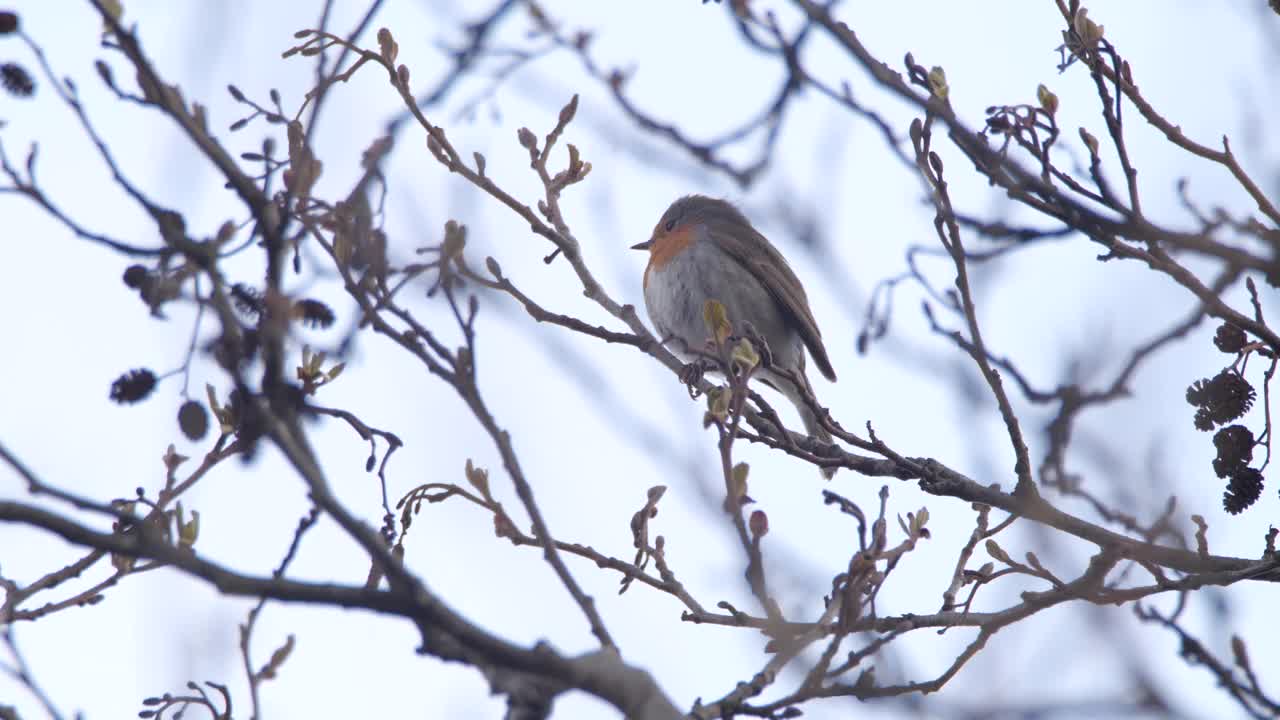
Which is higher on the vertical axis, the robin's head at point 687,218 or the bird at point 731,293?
the robin's head at point 687,218

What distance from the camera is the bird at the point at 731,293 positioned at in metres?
6.09

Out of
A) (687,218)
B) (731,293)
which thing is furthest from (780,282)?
(687,218)

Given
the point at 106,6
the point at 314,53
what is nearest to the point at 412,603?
the point at 106,6

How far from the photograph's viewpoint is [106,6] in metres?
1.91

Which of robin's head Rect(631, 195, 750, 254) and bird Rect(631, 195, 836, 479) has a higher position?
robin's head Rect(631, 195, 750, 254)

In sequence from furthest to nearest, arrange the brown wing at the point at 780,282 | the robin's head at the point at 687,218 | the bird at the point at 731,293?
the robin's head at the point at 687,218, the brown wing at the point at 780,282, the bird at the point at 731,293

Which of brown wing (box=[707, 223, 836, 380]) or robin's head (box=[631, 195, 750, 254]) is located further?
robin's head (box=[631, 195, 750, 254])

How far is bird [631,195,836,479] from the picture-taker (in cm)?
609

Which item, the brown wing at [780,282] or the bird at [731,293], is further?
the brown wing at [780,282]

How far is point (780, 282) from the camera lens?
6.43m

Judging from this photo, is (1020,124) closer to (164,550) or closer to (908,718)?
(908,718)

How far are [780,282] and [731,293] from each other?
0.32 metres

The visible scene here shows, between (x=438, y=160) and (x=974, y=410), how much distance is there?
62.3 inches

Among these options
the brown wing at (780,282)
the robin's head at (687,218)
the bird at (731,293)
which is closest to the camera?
the bird at (731,293)
